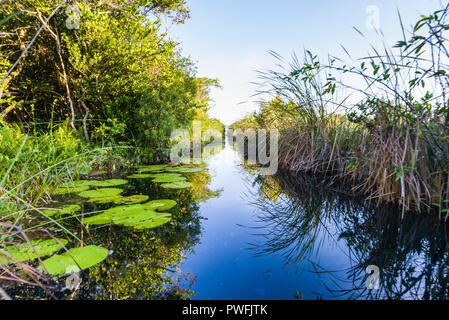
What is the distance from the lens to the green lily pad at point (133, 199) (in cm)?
172

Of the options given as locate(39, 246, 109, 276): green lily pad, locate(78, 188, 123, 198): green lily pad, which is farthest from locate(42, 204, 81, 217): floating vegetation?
locate(39, 246, 109, 276): green lily pad

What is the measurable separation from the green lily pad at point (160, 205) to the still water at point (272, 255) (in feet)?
0.20

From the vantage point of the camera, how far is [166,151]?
4.33 metres

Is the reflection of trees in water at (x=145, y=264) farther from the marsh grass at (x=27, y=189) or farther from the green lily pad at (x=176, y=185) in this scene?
the green lily pad at (x=176, y=185)

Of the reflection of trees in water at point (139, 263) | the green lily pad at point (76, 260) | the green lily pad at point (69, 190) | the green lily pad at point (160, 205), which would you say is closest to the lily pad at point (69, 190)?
the green lily pad at point (69, 190)

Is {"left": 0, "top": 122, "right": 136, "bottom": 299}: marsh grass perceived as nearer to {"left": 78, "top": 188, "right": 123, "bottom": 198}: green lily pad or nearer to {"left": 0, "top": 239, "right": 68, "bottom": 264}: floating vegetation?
{"left": 0, "top": 239, "right": 68, "bottom": 264}: floating vegetation

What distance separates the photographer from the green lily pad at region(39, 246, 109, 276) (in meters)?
0.87

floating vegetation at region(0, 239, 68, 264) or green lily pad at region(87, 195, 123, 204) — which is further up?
green lily pad at region(87, 195, 123, 204)

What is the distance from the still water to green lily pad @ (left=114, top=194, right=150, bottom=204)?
140 millimetres

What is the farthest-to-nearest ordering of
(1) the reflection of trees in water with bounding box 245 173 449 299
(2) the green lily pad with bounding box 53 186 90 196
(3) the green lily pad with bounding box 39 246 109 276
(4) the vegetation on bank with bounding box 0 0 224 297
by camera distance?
1. (4) the vegetation on bank with bounding box 0 0 224 297
2. (2) the green lily pad with bounding box 53 186 90 196
3. (3) the green lily pad with bounding box 39 246 109 276
4. (1) the reflection of trees in water with bounding box 245 173 449 299

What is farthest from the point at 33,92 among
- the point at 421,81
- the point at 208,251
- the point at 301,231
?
Result: the point at 421,81

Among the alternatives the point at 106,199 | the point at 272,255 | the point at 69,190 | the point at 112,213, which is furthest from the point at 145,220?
the point at 69,190

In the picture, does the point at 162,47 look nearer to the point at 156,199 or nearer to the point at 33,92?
the point at 33,92

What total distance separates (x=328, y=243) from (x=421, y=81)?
110 cm
